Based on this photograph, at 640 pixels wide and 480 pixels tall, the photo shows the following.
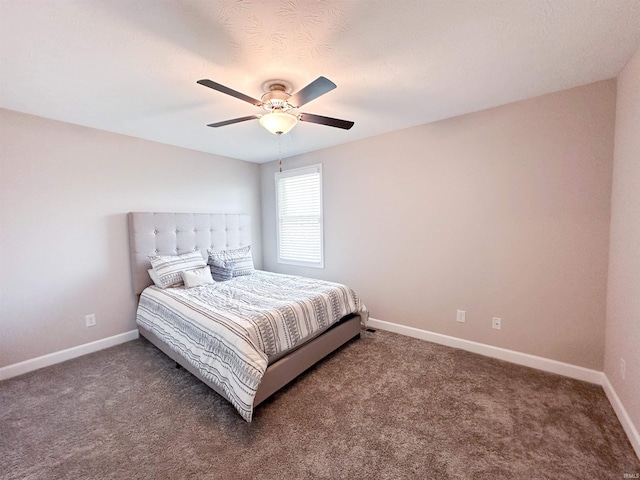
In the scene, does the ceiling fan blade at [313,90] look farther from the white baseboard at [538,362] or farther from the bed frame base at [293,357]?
the white baseboard at [538,362]

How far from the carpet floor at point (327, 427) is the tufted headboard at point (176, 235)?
120 cm

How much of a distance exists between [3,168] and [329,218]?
11.0 ft

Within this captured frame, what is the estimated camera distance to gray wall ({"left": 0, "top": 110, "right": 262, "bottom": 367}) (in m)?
2.41

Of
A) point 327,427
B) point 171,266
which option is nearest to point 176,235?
point 171,266

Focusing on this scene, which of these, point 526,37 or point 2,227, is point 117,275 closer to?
point 2,227

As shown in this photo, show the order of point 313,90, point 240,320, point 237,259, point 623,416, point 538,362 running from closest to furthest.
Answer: point 313,90, point 623,416, point 240,320, point 538,362, point 237,259

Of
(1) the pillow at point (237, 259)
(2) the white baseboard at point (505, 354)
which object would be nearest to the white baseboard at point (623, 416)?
(2) the white baseboard at point (505, 354)

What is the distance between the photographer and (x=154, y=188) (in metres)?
3.34

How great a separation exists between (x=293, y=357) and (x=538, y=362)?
2.24m

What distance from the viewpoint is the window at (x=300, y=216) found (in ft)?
12.9

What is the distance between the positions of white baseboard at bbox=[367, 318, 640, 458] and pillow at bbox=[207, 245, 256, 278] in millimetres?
1991

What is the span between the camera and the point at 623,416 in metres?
1.73

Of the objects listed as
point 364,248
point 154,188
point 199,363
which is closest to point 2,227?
point 154,188

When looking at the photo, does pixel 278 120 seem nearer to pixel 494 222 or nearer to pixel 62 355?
pixel 494 222
